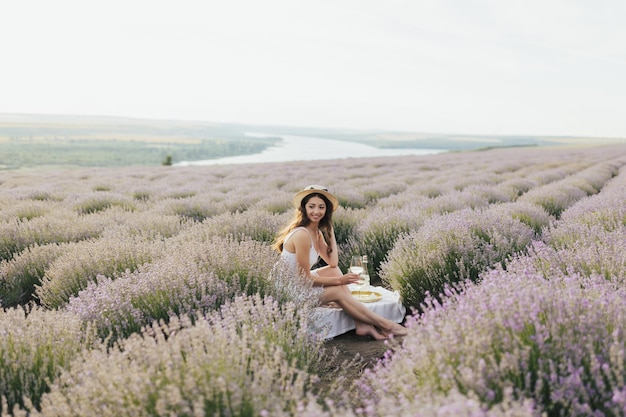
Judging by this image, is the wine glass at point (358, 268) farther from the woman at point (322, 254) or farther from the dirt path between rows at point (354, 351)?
the dirt path between rows at point (354, 351)

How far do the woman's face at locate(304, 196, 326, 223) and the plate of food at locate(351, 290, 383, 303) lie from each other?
2.37 feet

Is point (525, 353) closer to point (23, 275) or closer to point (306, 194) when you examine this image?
point (306, 194)

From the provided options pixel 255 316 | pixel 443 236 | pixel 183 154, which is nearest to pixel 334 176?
pixel 443 236

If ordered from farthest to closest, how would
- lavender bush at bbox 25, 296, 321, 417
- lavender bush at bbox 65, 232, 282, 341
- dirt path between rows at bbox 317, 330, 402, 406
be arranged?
dirt path between rows at bbox 317, 330, 402, 406 → lavender bush at bbox 65, 232, 282, 341 → lavender bush at bbox 25, 296, 321, 417

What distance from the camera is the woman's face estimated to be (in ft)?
14.1

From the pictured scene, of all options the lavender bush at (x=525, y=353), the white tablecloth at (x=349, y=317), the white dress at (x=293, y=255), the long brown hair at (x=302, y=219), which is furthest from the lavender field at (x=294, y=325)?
the long brown hair at (x=302, y=219)

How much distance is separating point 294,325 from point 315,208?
194cm

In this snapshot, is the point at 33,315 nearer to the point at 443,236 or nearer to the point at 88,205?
the point at 443,236

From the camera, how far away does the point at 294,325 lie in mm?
2436

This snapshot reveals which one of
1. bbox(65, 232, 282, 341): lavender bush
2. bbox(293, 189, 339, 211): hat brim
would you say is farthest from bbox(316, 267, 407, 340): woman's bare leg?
bbox(293, 189, 339, 211): hat brim

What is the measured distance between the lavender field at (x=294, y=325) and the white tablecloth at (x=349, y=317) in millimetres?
179

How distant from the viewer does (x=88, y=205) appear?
839 centimetres

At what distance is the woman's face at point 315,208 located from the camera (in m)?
4.29

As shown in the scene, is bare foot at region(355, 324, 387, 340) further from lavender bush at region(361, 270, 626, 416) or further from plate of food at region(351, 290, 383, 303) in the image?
lavender bush at region(361, 270, 626, 416)
